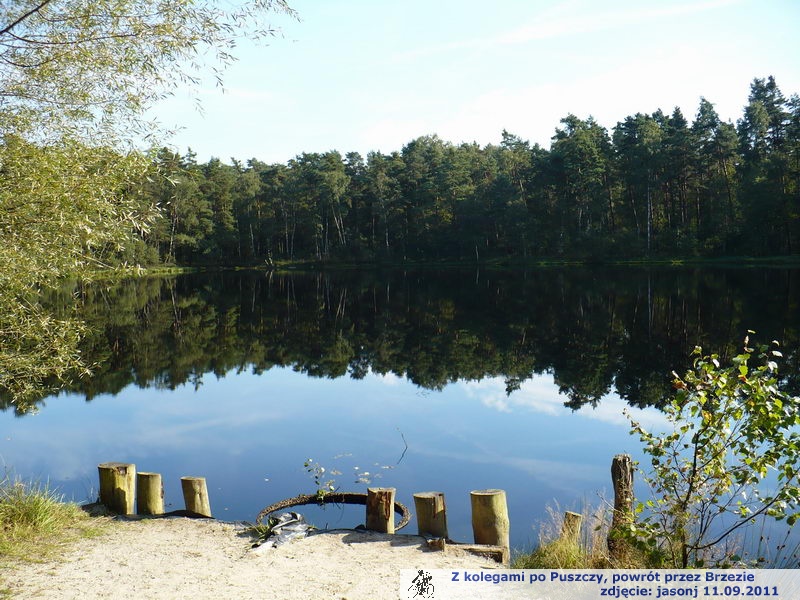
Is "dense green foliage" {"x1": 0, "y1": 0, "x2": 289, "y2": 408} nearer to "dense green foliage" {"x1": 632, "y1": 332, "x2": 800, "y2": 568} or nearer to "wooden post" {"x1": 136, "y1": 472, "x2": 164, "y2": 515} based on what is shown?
"wooden post" {"x1": 136, "y1": 472, "x2": 164, "y2": 515}

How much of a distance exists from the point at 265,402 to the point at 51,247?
436 inches

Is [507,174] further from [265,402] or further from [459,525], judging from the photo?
Answer: [459,525]

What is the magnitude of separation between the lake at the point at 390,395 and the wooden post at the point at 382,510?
123 cm

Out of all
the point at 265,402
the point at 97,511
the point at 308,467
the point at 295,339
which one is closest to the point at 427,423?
the point at 308,467

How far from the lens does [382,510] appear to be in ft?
27.5

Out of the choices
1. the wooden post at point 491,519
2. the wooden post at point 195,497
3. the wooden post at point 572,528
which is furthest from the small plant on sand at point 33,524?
the wooden post at point 572,528

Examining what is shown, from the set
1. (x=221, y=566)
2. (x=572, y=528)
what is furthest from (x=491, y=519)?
(x=221, y=566)

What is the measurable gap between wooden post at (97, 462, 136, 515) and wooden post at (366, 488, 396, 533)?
11.4ft

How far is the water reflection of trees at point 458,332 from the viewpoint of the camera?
834 inches

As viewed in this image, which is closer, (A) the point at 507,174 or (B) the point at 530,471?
(B) the point at 530,471

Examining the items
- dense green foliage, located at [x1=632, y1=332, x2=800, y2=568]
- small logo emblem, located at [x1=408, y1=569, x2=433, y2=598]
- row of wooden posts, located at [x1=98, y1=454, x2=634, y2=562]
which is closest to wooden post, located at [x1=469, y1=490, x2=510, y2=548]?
row of wooden posts, located at [x1=98, y1=454, x2=634, y2=562]

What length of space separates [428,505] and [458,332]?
67.7 ft

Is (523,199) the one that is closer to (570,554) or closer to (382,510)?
(382,510)

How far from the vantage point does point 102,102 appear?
875 cm
